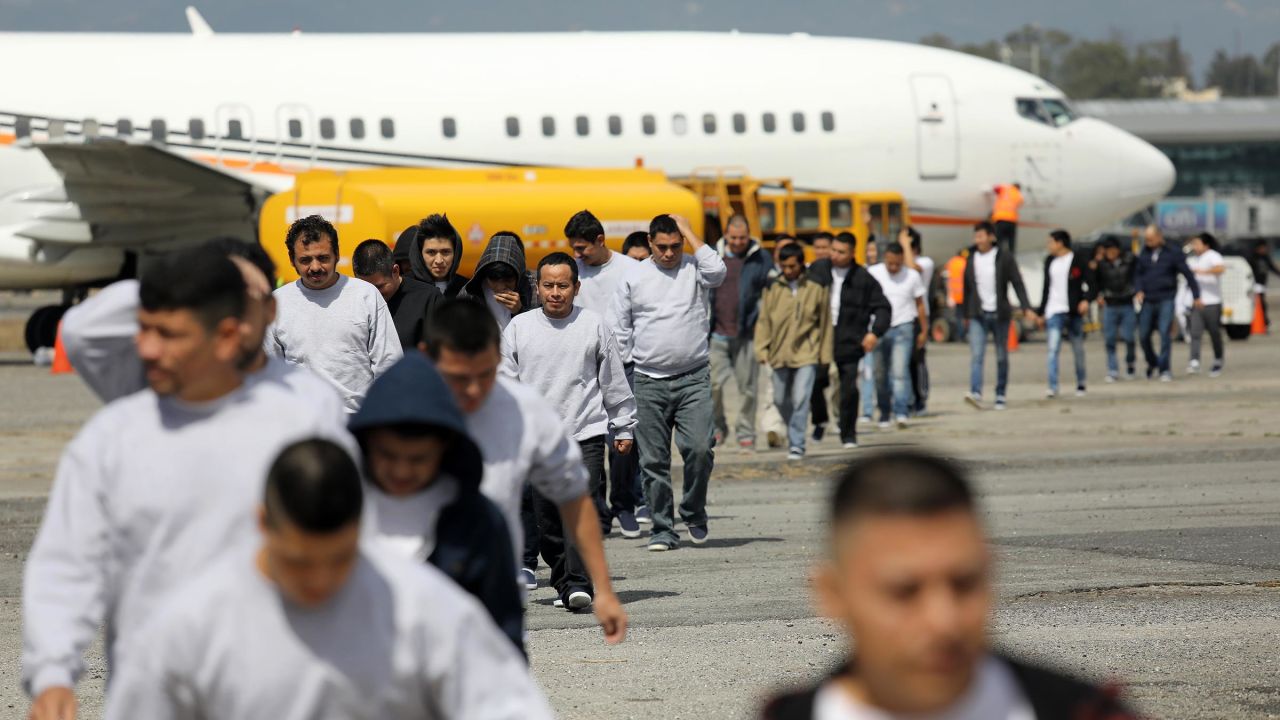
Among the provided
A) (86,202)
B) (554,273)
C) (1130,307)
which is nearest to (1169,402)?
(1130,307)

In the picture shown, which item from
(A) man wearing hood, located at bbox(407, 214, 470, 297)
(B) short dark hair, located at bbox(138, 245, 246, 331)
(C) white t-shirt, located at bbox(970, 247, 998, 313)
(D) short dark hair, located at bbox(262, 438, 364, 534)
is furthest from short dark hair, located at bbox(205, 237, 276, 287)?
(C) white t-shirt, located at bbox(970, 247, 998, 313)

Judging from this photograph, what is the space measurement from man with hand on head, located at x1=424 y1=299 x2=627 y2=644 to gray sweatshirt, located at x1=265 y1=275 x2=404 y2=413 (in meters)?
3.53

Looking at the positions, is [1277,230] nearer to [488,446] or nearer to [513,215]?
[513,215]

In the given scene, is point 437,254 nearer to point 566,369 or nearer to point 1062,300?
point 566,369

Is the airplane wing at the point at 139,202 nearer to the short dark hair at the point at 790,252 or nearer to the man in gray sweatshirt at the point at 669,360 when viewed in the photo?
the short dark hair at the point at 790,252

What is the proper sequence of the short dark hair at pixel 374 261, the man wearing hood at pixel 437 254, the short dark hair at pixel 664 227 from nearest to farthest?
1. the short dark hair at pixel 374 261
2. the man wearing hood at pixel 437 254
3. the short dark hair at pixel 664 227

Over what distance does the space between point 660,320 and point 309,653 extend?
8.00 metres

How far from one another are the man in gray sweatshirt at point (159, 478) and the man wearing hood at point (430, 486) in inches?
5.0

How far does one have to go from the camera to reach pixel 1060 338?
20.2 meters

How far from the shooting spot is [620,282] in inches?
441

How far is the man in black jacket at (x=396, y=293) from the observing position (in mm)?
9125

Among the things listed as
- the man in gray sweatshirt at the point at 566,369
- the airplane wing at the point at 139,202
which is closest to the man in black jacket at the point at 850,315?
the man in gray sweatshirt at the point at 566,369

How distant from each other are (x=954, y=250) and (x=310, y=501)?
26.7 metres

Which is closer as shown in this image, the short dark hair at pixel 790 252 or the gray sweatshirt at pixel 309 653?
the gray sweatshirt at pixel 309 653
